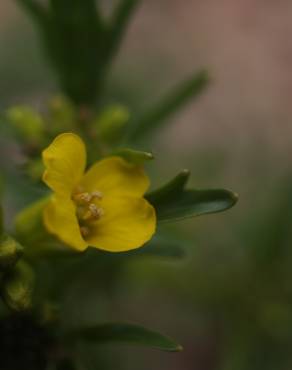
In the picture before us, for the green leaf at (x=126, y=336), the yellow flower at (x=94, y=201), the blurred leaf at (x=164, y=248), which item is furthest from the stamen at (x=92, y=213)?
the blurred leaf at (x=164, y=248)

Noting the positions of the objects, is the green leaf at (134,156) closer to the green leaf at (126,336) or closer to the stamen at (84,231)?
the stamen at (84,231)

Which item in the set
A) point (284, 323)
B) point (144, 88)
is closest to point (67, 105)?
point (284, 323)

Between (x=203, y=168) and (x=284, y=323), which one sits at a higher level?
(x=203, y=168)

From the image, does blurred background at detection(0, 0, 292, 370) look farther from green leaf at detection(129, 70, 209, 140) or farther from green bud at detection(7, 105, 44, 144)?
green bud at detection(7, 105, 44, 144)

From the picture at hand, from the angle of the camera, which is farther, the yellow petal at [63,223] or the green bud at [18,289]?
the green bud at [18,289]

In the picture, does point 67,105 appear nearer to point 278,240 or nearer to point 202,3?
point 278,240

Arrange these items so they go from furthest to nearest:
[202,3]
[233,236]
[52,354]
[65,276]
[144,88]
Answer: [202,3]
[144,88]
[233,236]
[65,276]
[52,354]

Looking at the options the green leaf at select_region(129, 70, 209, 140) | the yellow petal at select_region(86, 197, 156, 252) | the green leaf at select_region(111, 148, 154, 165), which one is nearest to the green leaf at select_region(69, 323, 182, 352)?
the yellow petal at select_region(86, 197, 156, 252)
